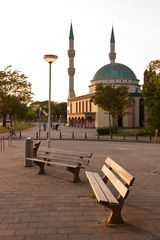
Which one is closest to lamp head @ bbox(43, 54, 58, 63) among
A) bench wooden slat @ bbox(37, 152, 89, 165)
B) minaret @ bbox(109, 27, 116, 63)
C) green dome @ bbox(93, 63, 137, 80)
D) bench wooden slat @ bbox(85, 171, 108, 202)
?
bench wooden slat @ bbox(37, 152, 89, 165)

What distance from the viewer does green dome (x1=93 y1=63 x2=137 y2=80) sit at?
97.6m

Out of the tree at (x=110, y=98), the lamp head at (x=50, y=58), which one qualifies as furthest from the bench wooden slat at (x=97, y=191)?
the tree at (x=110, y=98)

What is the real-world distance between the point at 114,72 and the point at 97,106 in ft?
57.5

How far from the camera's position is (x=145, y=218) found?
256 inches

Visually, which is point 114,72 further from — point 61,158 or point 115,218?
point 115,218

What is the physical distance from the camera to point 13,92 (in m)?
63.6

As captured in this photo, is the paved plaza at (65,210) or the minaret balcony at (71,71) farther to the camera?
the minaret balcony at (71,71)

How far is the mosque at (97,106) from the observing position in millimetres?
88500

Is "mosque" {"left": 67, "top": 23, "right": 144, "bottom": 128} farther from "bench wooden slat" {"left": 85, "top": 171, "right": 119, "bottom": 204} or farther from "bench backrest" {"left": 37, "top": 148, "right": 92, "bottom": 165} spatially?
"bench wooden slat" {"left": 85, "top": 171, "right": 119, "bottom": 204}

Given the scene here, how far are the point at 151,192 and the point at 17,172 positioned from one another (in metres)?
4.69

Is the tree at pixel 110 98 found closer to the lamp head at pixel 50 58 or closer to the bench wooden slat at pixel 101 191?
the lamp head at pixel 50 58

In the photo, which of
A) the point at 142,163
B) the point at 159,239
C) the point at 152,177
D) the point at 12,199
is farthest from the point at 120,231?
the point at 142,163

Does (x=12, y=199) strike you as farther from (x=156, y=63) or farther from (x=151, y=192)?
(x=156, y=63)

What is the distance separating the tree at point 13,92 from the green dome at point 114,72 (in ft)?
121
